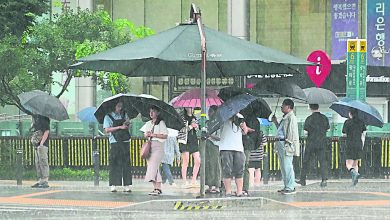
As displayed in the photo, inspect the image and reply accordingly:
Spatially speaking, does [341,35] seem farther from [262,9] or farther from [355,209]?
[355,209]

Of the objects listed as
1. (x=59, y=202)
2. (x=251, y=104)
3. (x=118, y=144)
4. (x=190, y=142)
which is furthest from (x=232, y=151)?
Answer: (x=190, y=142)

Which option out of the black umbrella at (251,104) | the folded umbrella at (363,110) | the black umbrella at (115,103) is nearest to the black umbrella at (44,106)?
the black umbrella at (115,103)

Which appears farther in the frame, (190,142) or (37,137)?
(190,142)

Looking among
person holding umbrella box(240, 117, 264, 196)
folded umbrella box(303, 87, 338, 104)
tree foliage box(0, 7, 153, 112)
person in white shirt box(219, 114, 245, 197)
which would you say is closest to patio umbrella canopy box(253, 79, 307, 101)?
person holding umbrella box(240, 117, 264, 196)

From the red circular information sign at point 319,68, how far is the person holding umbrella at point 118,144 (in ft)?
58.9

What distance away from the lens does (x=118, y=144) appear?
1722 centimetres

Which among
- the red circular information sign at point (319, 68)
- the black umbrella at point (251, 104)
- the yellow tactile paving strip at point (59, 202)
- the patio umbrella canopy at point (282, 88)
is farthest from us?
the red circular information sign at point (319, 68)

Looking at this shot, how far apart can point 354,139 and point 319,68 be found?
1588cm

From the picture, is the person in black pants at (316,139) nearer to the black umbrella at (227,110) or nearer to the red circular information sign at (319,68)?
the black umbrella at (227,110)

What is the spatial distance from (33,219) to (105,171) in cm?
1082

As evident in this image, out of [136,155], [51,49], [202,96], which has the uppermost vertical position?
[51,49]

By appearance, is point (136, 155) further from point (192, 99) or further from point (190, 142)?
point (192, 99)

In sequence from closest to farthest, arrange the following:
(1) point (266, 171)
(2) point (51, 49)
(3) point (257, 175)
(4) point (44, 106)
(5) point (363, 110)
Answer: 1. (4) point (44, 106)
2. (5) point (363, 110)
3. (3) point (257, 175)
4. (1) point (266, 171)
5. (2) point (51, 49)

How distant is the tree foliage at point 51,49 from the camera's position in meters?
25.0
